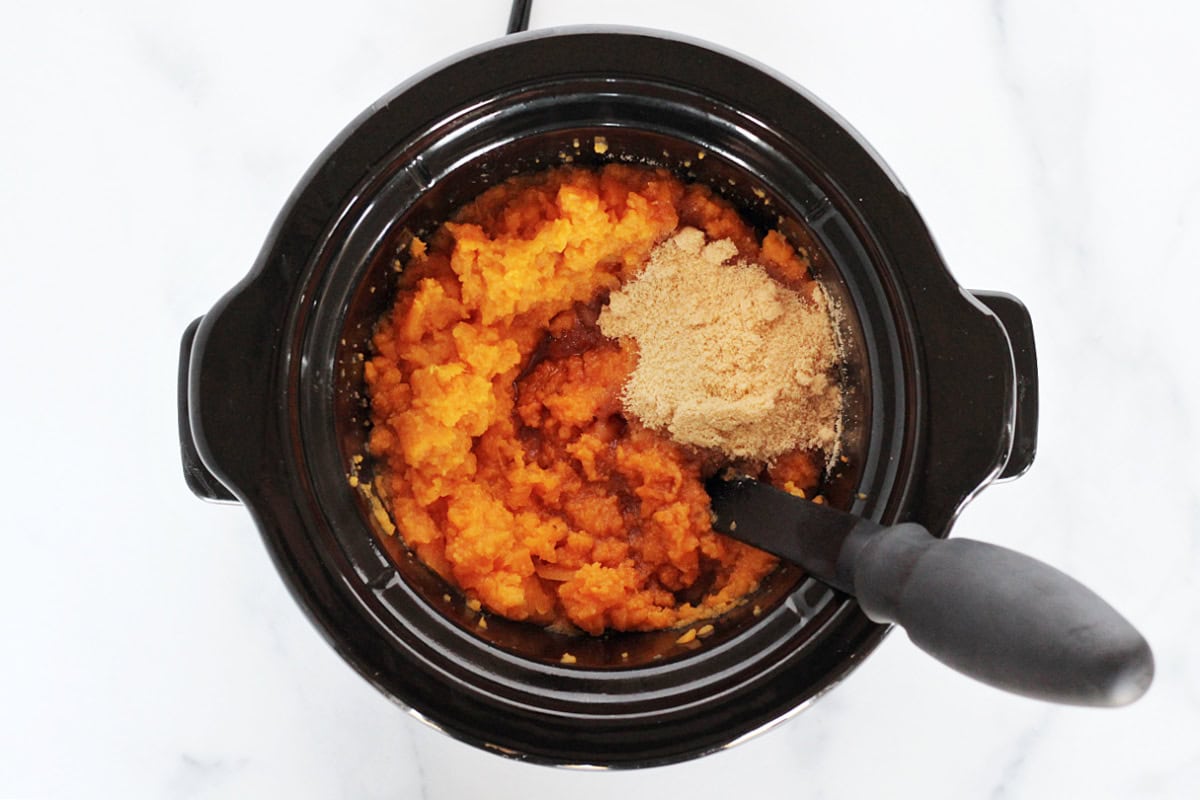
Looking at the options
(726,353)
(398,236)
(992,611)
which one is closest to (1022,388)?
(726,353)

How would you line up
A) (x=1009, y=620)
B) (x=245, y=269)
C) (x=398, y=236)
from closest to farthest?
(x=1009, y=620) → (x=398, y=236) → (x=245, y=269)

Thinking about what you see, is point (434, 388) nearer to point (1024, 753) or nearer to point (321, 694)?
point (321, 694)

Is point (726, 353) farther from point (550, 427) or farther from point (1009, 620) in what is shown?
point (1009, 620)

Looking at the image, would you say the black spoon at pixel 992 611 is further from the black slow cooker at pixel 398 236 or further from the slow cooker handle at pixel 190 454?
the slow cooker handle at pixel 190 454

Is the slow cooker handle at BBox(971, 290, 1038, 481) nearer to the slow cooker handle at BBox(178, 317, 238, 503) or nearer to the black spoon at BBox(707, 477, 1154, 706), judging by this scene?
the black spoon at BBox(707, 477, 1154, 706)

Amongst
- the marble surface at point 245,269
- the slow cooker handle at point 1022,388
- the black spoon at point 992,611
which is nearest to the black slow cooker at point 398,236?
the slow cooker handle at point 1022,388

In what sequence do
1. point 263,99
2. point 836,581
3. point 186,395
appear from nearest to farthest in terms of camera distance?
point 836,581 → point 186,395 → point 263,99

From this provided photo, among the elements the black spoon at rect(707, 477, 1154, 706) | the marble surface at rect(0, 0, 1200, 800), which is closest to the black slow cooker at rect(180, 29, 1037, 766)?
the black spoon at rect(707, 477, 1154, 706)

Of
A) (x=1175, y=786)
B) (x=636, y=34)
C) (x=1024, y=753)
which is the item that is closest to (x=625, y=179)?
(x=636, y=34)
